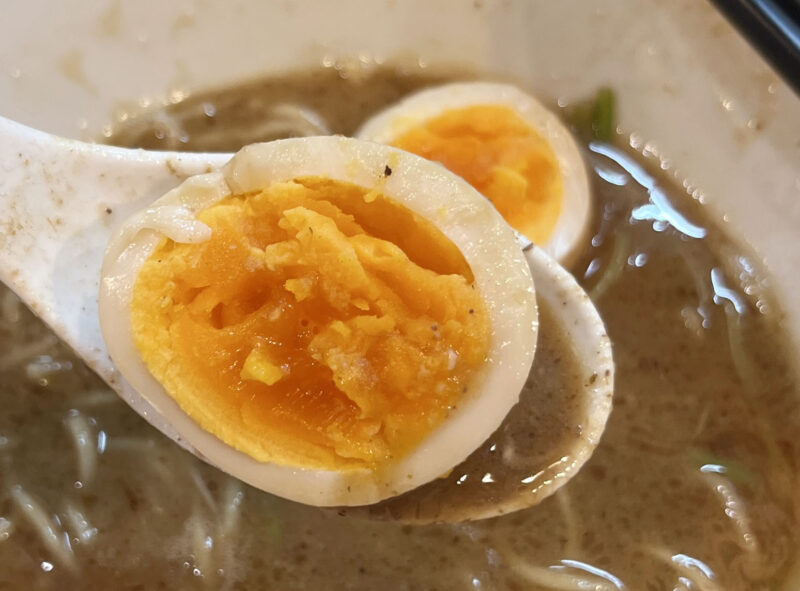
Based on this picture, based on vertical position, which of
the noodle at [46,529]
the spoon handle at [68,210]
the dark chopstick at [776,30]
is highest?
the dark chopstick at [776,30]

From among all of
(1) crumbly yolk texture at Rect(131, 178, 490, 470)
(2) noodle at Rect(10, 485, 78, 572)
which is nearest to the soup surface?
(2) noodle at Rect(10, 485, 78, 572)

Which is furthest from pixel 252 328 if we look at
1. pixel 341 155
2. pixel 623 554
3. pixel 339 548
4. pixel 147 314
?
pixel 623 554

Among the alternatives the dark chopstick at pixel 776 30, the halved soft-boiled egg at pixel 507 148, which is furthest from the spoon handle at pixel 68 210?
the dark chopstick at pixel 776 30

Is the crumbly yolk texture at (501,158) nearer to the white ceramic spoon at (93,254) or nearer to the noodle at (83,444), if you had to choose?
the white ceramic spoon at (93,254)

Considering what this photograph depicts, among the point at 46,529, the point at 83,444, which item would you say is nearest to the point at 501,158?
the point at 83,444

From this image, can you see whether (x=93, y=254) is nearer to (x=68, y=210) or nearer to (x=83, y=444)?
(x=68, y=210)

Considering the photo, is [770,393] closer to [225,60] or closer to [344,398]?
[344,398]

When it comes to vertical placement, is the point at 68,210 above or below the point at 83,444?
above
